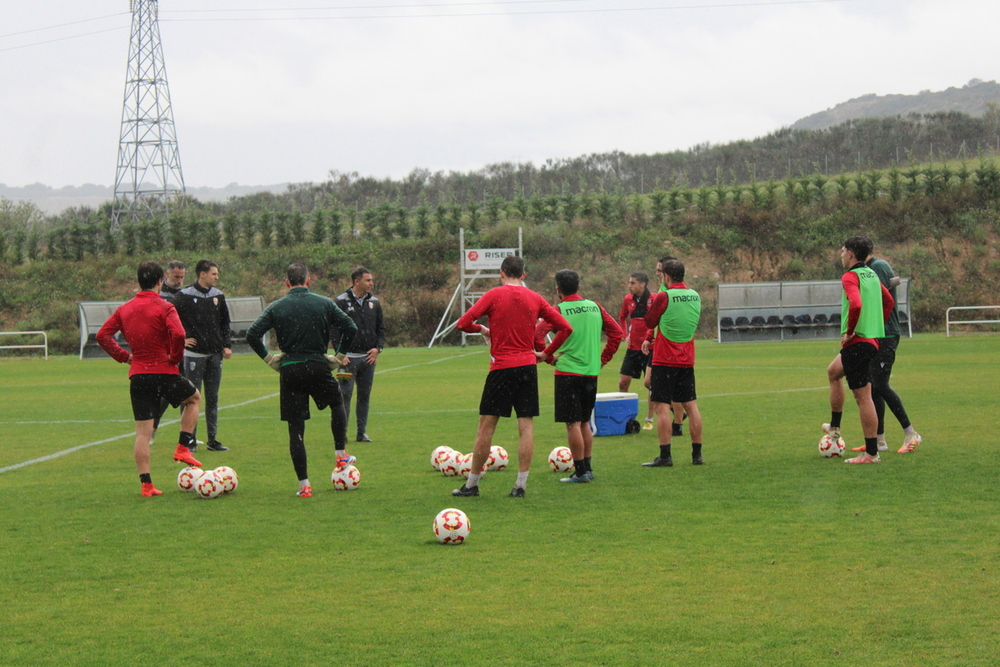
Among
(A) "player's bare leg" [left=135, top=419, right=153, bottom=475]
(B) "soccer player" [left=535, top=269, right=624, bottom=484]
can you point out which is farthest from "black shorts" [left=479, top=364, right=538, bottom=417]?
(A) "player's bare leg" [left=135, top=419, right=153, bottom=475]

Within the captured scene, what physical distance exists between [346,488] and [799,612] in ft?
16.5

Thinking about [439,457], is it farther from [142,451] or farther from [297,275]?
[142,451]

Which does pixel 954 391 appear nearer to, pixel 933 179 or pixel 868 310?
Result: pixel 868 310

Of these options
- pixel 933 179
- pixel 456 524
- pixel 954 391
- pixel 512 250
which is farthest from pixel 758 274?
pixel 456 524

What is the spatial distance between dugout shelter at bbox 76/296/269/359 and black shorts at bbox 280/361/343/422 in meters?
28.0

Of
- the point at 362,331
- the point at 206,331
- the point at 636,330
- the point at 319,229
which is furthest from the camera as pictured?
the point at 319,229

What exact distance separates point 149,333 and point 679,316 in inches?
205

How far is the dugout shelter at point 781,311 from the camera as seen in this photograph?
35844 mm

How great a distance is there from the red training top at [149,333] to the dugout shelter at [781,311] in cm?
2918

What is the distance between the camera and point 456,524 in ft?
22.3

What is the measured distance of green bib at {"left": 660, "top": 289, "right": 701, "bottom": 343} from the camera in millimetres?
9844

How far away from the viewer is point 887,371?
10.0m

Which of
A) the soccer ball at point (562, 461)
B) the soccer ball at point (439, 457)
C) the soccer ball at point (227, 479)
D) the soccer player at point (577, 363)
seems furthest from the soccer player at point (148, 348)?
the soccer ball at point (562, 461)

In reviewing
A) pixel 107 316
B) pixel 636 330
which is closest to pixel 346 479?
pixel 636 330
